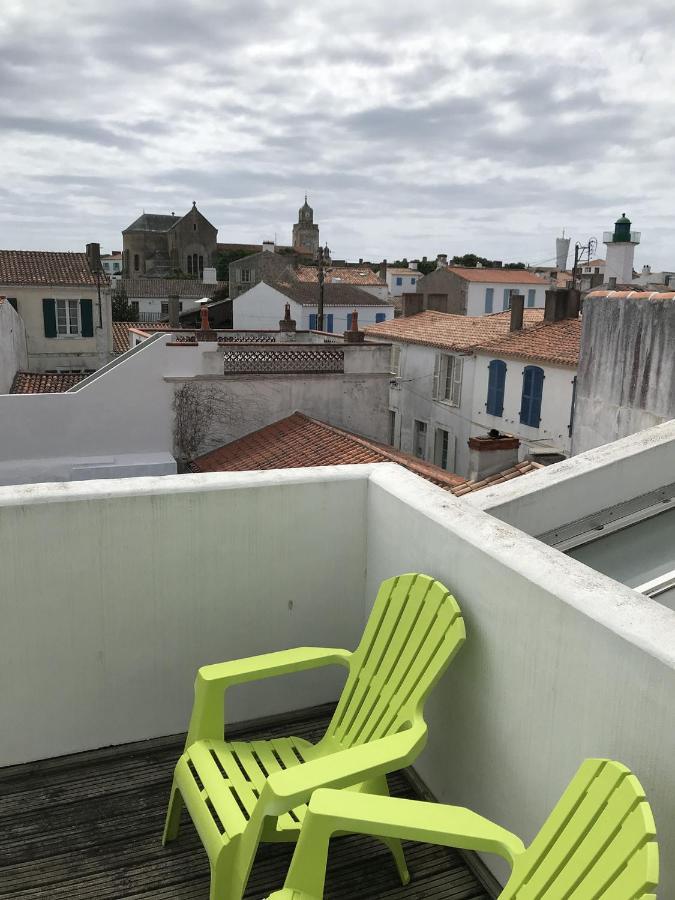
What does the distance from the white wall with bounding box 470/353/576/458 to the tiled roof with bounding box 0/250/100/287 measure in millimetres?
12703

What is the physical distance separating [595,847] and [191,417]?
37.9 ft

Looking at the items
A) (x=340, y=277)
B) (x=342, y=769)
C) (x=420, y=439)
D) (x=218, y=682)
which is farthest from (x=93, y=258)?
(x=342, y=769)

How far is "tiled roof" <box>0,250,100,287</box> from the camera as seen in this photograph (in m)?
23.3

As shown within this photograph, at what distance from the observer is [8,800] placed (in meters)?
3.03

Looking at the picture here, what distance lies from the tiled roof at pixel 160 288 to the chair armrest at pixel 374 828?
46.5 meters

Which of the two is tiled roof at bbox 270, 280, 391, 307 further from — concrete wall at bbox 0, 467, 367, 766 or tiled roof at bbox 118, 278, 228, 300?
concrete wall at bbox 0, 467, 367, 766

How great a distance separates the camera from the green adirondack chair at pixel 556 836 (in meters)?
1.69

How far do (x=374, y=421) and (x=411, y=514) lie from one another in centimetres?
1135

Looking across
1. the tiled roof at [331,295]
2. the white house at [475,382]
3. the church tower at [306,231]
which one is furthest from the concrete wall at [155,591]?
the church tower at [306,231]

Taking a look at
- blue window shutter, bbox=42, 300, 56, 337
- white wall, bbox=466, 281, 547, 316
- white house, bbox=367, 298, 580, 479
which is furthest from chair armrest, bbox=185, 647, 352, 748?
white wall, bbox=466, 281, 547, 316

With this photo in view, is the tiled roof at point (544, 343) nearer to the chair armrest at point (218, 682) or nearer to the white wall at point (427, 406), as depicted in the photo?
the white wall at point (427, 406)

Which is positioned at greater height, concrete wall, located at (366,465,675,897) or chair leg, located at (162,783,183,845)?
concrete wall, located at (366,465,675,897)

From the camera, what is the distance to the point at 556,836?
1936 mm

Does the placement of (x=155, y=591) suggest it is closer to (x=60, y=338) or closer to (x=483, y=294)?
(x=60, y=338)
